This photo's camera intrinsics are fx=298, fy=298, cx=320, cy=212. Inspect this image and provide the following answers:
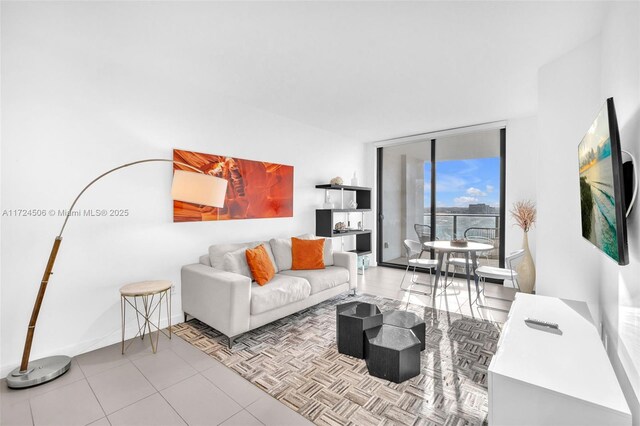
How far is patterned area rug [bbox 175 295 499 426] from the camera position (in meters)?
1.85

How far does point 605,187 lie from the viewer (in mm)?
1416

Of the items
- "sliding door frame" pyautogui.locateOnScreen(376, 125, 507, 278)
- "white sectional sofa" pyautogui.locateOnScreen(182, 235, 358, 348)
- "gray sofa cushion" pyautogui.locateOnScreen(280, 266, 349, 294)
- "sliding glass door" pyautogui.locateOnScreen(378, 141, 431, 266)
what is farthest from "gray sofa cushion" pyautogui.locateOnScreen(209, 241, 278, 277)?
"sliding glass door" pyautogui.locateOnScreen(378, 141, 431, 266)

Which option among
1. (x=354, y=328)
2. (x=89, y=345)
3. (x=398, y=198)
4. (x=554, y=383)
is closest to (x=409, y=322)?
(x=354, y=328)

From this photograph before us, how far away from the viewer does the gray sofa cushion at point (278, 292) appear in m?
2.81

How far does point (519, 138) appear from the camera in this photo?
14.8 feet

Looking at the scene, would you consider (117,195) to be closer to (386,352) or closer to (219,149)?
(219,149)

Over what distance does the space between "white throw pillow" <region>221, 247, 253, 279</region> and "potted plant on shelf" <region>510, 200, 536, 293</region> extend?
3.55m

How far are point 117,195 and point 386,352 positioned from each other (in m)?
2.73

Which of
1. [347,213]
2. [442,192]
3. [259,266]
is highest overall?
[442,192]

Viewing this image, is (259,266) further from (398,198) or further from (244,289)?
(398,198)

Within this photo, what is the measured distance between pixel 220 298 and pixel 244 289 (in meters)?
0.25

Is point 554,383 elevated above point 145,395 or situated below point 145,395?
above

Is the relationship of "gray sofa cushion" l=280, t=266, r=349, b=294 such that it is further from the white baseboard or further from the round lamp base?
the round lamp base

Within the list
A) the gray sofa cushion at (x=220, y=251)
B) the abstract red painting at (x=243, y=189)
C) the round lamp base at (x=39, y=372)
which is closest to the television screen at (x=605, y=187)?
the gray sofa cushion at (x=220, y=251)
